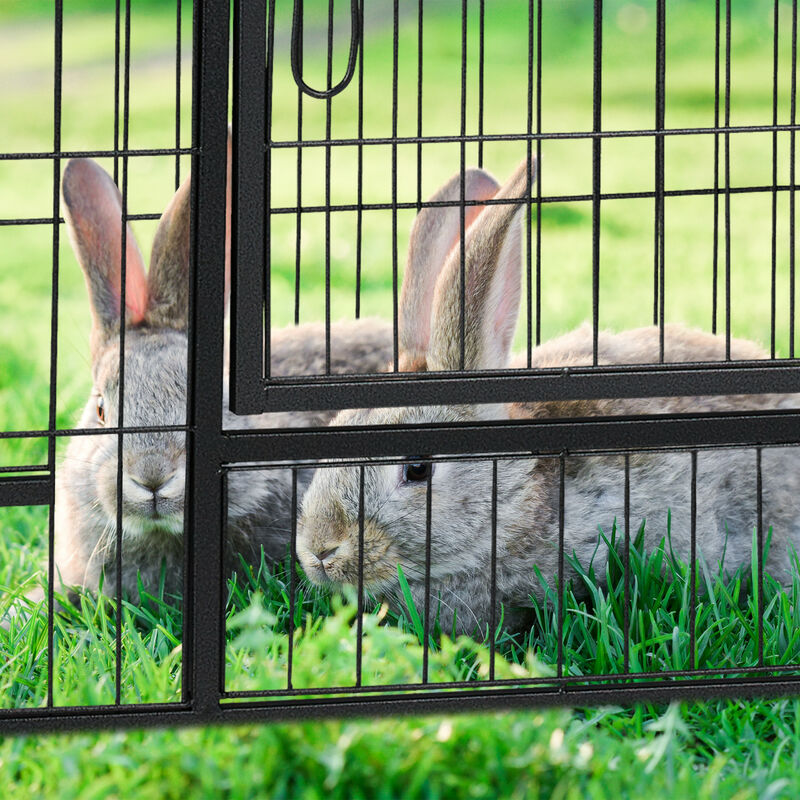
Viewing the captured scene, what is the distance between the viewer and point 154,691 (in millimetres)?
2586

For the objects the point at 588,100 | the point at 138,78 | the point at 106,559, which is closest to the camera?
the point at 106,559

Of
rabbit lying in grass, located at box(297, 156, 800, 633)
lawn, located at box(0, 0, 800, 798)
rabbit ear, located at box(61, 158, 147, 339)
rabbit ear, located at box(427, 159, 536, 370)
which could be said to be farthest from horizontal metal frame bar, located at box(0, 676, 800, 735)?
rabbit ear, located at box(61, 158, 147, 339)

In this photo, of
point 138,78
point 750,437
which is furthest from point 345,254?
point 138,78

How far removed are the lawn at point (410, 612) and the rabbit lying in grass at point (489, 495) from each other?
0.34 feet

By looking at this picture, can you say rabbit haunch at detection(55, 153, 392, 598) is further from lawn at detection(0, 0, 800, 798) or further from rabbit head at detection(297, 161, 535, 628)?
rabbit head at detection(297, 161, 535, 628)

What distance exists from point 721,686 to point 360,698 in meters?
0.67

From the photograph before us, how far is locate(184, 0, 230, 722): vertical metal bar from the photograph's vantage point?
244 cm

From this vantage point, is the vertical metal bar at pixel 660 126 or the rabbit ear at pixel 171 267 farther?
the rabbit ear at pixel 171 267

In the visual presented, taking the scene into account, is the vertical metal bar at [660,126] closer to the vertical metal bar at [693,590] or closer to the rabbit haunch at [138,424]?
the vertical metal bar at [693,590]

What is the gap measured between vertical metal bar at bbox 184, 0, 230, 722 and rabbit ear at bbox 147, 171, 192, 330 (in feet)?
2.15

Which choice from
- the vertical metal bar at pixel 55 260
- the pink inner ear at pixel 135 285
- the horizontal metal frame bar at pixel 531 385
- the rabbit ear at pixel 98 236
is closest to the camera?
the vertical metal bar at pixel 55 260

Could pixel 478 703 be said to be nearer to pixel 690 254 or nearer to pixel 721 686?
pixel 721 686

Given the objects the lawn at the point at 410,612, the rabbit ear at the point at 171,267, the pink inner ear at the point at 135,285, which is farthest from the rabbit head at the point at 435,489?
the pink inner ear at the point at 135,285

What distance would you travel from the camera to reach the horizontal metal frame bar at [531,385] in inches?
97.7
